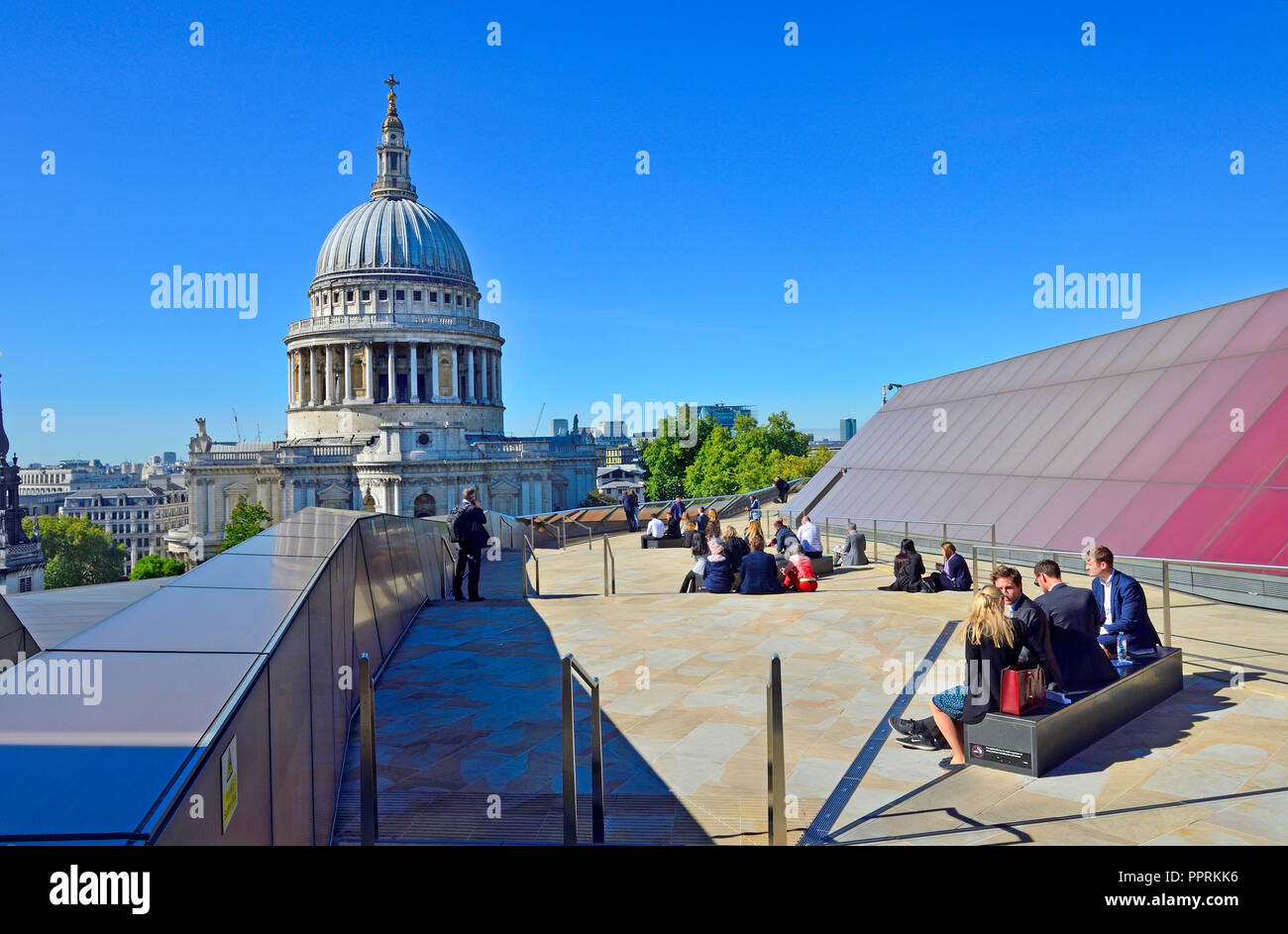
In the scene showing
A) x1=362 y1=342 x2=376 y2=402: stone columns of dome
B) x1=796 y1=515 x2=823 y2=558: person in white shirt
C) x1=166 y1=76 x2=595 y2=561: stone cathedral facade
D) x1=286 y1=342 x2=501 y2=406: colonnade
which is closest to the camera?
x1=796 y1=515 x2=823 y2=558: person in white shirt

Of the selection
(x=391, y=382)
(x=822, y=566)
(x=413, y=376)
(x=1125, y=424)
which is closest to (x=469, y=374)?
(x=413, y=376)

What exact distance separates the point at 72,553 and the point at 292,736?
5059 inches

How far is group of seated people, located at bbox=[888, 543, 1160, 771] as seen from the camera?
674cm

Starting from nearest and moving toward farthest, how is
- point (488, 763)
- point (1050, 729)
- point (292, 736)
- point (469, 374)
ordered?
point (292, 736) → point (1050, 729) → point (488, 763) → point (469, 374)

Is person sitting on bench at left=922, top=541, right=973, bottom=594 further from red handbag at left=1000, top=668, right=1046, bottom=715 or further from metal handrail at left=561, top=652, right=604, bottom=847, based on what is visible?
metal handrail at left=561, top=652, right=604, bottom=847

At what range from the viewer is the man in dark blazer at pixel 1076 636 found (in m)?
7.33

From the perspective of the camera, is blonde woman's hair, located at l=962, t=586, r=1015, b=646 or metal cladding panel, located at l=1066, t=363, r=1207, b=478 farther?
metal cladding panel, located at l=1066, t=363, r=1207, b=478

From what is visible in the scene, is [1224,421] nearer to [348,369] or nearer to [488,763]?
[488,763]

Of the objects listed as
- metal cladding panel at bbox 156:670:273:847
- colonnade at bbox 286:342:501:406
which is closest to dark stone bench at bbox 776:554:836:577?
metal cladding panel at bbox 156:670:273:847

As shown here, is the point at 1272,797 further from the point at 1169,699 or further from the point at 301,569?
the point at 301,569

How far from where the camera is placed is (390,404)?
89.5 meters

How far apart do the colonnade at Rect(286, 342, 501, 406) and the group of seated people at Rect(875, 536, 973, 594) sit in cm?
8135

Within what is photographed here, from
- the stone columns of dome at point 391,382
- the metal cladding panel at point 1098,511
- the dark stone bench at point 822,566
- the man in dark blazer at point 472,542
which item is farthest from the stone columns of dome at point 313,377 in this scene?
the metal cladding panel at point 1098,511
